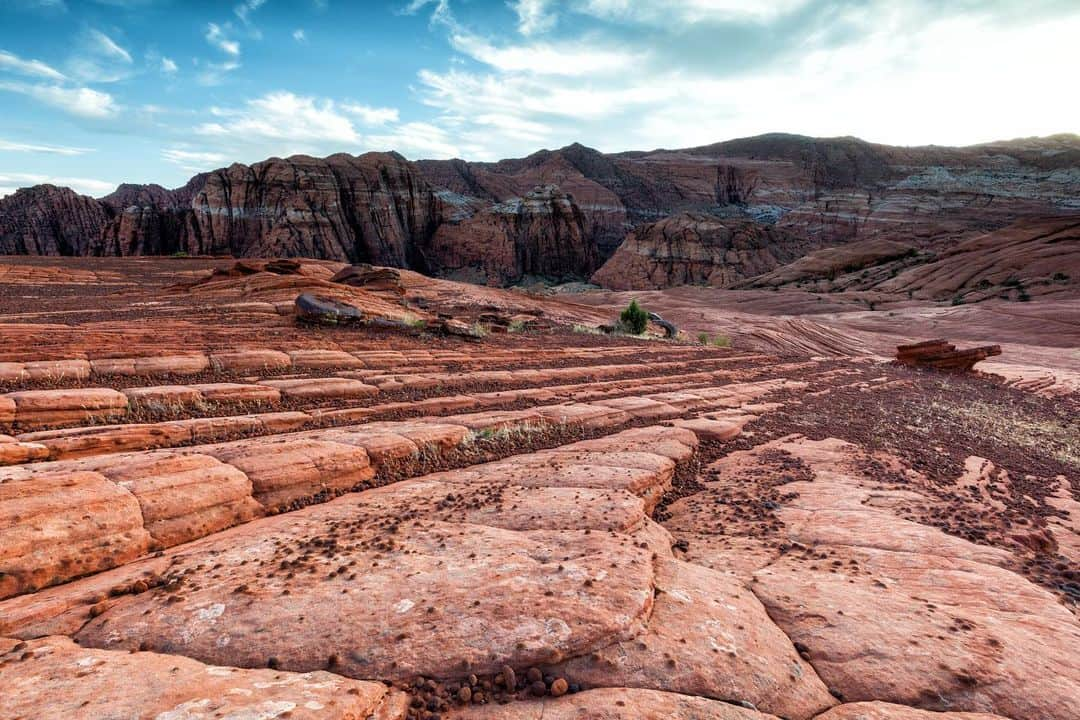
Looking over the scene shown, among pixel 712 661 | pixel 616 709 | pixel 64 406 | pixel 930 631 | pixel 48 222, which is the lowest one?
pixel 930 631

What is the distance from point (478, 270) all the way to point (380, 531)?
6635cm

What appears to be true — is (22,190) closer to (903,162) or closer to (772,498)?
(772,498)

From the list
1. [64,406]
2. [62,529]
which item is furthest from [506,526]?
[64,406]

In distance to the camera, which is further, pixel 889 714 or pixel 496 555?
pixel 496 555

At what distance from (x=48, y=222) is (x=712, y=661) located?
311 ft

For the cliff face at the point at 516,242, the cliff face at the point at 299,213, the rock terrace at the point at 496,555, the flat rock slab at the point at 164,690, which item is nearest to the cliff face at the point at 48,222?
the cliff face at the point at 299,213

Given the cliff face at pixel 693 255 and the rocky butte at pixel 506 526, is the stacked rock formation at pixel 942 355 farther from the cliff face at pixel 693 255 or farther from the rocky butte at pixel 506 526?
the cliff face at pixel 693 255

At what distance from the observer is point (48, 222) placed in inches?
2724

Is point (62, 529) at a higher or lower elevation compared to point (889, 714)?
higher

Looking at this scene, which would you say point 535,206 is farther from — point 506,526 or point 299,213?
point 506,526

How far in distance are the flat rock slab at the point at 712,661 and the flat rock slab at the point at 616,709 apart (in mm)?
88

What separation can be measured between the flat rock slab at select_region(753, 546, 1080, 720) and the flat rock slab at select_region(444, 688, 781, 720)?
78 centimetres

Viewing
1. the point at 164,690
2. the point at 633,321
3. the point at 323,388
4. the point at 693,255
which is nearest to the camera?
the point at 164,690

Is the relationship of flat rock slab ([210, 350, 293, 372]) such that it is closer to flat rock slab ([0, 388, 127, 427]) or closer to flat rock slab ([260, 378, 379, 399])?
flat rock slab ([260, 378, 379, 399])
